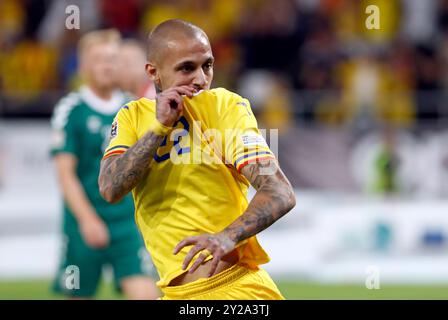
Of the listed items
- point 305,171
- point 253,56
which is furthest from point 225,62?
point 305,171

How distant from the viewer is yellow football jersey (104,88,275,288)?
4.21m

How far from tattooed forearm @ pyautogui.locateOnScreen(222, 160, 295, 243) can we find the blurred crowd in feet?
35.7

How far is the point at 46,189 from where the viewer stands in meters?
13.7

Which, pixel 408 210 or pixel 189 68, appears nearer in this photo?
pixel 189 68

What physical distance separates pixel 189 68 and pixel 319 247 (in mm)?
9124

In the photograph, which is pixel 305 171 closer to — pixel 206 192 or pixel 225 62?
pixel 225 62

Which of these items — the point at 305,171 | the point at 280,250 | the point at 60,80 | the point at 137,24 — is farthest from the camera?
the point at 137,24

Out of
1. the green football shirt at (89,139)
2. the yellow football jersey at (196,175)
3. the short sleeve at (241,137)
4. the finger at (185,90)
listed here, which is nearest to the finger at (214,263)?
the yellow football jersey at (196,175)

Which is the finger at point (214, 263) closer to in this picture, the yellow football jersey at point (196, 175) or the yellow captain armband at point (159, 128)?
the yellow football jersey at point (196, 175)

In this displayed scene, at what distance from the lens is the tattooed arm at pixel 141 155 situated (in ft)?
13.3

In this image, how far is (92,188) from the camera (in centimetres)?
805

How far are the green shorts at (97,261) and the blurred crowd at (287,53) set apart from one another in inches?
286

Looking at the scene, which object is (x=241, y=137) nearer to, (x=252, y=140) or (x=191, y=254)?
(x=252, y=140)

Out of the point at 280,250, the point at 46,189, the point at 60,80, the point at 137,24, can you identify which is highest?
the point at 137,24
